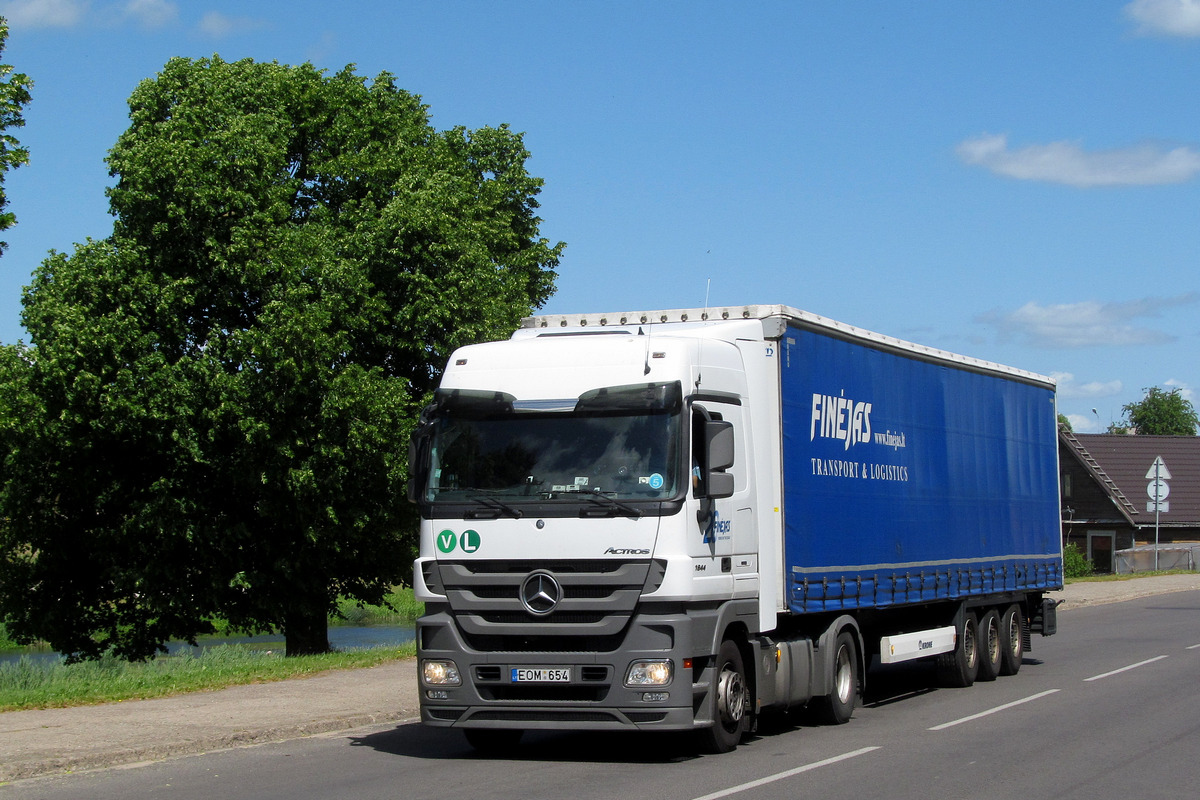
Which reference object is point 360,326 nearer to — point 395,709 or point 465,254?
point 465,254

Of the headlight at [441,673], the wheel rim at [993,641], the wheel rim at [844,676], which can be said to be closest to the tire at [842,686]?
the wheel rim at [844,676]

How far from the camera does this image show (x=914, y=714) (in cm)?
1384

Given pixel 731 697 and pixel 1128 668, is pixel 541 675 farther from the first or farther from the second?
pixel 1128 668

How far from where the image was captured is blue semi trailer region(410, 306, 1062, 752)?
1021 centimetres

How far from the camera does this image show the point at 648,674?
399 inches

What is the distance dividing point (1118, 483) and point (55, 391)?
6052cm

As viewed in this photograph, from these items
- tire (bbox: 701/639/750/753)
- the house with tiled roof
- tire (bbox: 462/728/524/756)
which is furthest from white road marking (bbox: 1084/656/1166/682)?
the house with tiled roof

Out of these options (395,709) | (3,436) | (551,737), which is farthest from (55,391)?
(551,737)

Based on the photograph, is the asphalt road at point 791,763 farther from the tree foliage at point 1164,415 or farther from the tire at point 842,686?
the tree foliage at point 1164,415

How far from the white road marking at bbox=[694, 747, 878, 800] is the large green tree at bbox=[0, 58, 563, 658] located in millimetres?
13254

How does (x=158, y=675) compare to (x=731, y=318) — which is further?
(x=158, y=675)

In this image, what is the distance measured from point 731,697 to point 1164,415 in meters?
124

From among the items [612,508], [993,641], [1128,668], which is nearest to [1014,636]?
[993,641]

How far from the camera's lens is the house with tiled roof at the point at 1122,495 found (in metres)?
62.8
